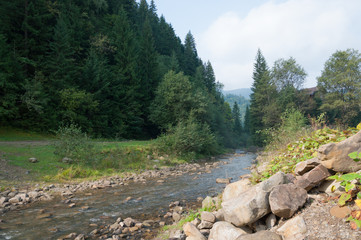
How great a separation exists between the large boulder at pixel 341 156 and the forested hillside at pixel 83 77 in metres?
25.2

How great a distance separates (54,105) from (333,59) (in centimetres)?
4569

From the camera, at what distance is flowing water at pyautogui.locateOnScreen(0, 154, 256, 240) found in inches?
294

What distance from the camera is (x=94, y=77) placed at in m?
32.2

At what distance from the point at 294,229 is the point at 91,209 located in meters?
8.39

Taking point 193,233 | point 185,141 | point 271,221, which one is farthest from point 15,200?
point 185,141

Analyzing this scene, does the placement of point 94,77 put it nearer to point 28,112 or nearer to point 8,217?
point 28,112

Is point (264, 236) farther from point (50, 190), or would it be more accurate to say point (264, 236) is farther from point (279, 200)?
point (50, 190)

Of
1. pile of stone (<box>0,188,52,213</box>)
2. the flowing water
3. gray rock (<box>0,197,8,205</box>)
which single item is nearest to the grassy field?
pile of stone (<box>0,188,52,213</box>)

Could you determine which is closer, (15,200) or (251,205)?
(251,205)

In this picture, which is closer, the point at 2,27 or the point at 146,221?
the point at 146,221

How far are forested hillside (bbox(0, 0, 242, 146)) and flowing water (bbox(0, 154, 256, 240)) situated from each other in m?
15.9

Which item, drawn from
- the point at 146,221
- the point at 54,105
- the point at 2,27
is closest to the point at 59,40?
the point at 2,27

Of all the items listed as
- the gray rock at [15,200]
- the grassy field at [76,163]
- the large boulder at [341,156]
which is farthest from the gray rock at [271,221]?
the grassy field at [76,163]

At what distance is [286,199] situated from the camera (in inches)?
178
